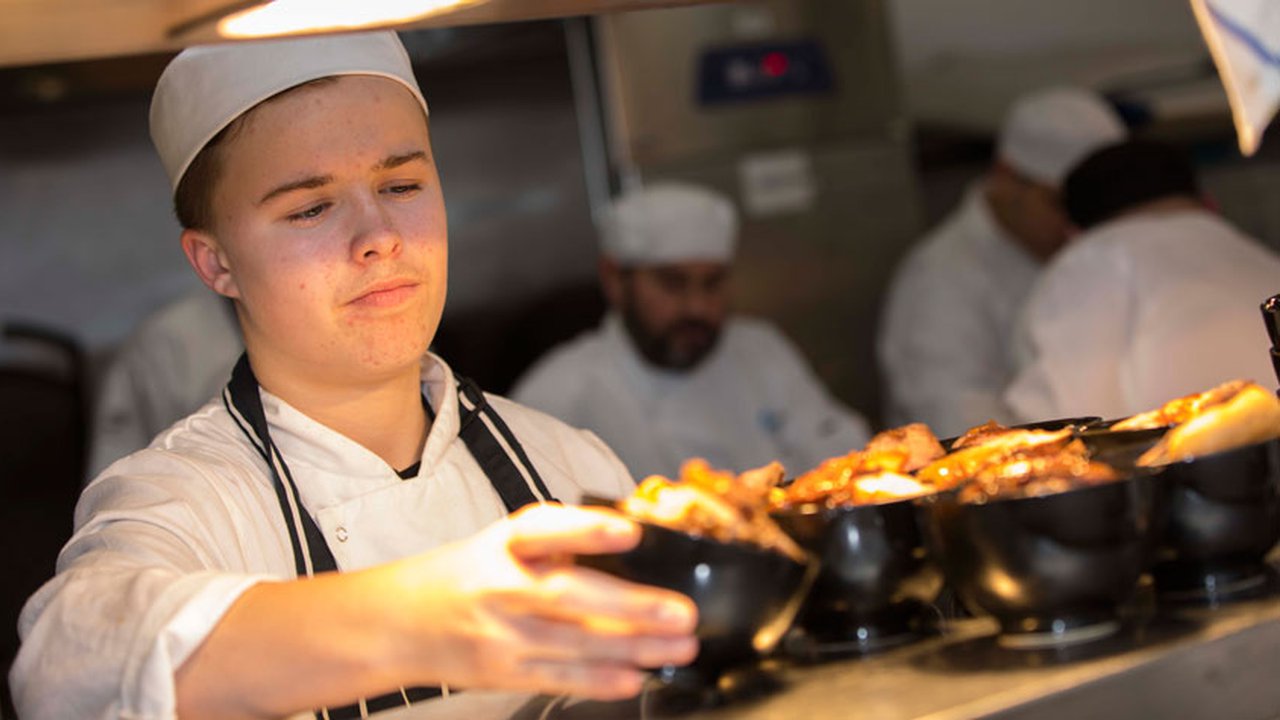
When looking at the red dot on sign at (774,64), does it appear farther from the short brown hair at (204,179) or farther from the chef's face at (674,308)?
the short brown hair at (204,179)

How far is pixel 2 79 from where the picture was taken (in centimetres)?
377

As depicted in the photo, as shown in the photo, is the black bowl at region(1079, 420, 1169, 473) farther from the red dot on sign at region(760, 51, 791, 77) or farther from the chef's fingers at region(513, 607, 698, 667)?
the red dot on sign at region(760, 51, 791, 77)

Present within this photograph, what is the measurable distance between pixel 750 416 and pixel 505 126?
1.08 meters

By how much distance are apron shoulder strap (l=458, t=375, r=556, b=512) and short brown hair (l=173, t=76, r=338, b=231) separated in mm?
364

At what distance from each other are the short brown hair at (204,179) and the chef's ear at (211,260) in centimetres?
1

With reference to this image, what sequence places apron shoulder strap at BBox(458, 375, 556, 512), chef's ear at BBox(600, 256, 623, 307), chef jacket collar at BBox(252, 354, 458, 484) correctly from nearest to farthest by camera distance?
chef jacket collar at BBox(252, 354, 458, 484), apron shoulder strap at BBox(458, 375, 556, 512), chef's ear at BBox(600, 256, 623, 307)

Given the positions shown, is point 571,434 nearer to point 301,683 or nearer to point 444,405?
point 444,405

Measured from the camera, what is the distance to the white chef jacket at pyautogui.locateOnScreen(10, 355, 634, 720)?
108 cm

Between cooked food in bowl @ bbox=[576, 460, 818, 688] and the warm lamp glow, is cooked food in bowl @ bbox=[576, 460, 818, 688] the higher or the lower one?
the lower one

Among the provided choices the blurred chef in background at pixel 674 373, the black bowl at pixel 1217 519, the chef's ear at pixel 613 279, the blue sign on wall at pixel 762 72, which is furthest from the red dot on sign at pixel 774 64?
the black bowl at pixel 1217 519

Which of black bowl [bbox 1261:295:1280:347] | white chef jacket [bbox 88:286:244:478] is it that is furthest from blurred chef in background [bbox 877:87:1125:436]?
black bowl [bbox 1261:295:1280:347]

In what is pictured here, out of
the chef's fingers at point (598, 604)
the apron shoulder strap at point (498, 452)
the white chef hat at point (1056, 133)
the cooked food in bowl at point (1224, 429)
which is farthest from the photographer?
the white chef hat at point (1056, 133)

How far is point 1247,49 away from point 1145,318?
2.02 m

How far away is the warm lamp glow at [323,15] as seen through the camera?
117cm
